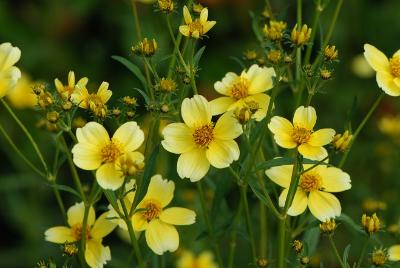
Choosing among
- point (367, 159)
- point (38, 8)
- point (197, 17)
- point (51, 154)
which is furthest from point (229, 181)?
point (38, 8)

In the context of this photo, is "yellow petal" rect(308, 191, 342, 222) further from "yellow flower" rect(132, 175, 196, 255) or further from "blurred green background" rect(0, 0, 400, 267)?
"blurred green background" rect(0, 0, 400, 267)

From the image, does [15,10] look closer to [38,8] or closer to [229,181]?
[38,8]

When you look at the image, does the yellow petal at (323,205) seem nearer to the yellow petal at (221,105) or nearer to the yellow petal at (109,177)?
the yellow petal at (221,105)

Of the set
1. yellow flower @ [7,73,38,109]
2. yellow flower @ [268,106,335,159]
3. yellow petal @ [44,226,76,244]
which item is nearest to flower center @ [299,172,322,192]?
yellow flower @ [268,106,335,159]

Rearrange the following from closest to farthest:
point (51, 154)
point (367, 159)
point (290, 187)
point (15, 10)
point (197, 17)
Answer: point (290, 187) → point (197, 17) → point (367, 159) → point (51, 154) → point (15, 10)

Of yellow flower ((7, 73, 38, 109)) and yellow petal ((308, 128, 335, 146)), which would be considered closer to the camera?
yellow petal ((308, 128, 335, 146))

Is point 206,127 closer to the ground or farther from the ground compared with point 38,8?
farther from the ground

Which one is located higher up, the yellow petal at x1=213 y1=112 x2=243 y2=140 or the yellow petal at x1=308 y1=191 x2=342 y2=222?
the yellow petal at x1=213 y1=112 x2=243 y2=140
